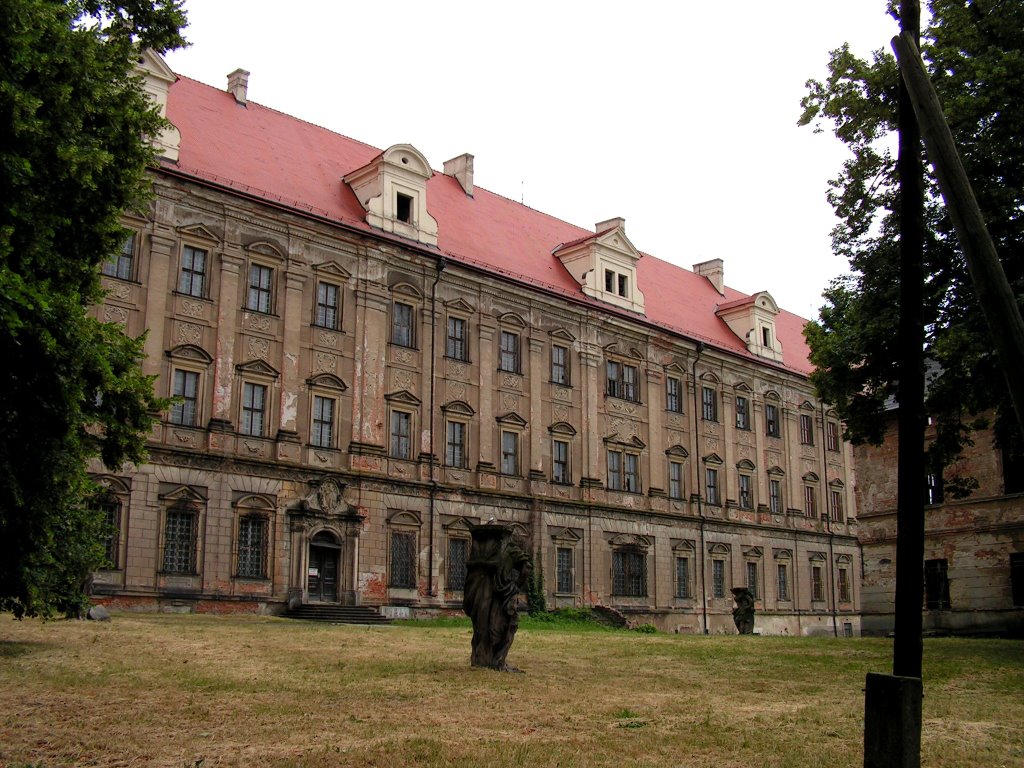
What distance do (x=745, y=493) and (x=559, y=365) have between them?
43.3ft

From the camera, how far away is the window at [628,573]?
1700 inches

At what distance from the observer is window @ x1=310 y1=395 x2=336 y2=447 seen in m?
34.4

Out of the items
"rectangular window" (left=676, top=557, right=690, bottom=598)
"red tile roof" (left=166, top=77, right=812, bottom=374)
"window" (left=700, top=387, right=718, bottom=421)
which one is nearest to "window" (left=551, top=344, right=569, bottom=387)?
"red tile roof" (left=166, top=77, right=812, bottom=374)

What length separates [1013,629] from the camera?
112 ft

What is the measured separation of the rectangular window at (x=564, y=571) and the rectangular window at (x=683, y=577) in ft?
21.8

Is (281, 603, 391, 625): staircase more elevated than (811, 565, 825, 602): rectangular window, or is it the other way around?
(811, 565, 825, 602): rectangular window

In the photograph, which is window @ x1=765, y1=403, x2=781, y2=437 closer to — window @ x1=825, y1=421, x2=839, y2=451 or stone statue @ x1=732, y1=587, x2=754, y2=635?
window @ x1=825, y1=421, x2=839, y2=451

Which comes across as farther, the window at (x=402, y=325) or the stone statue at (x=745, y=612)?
the window at (x=402, y=325)

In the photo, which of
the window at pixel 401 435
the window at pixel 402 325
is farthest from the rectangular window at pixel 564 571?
the window at pixel 402 325

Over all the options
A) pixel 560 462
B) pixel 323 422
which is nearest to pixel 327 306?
pixel 323 422

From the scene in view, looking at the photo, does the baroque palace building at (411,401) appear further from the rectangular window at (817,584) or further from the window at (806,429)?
the window at (806,429)

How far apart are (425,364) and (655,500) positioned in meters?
13.4

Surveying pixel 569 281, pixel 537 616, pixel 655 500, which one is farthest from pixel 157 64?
→ pixel 655 500

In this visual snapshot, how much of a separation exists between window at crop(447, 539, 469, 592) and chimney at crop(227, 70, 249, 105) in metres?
18.0
